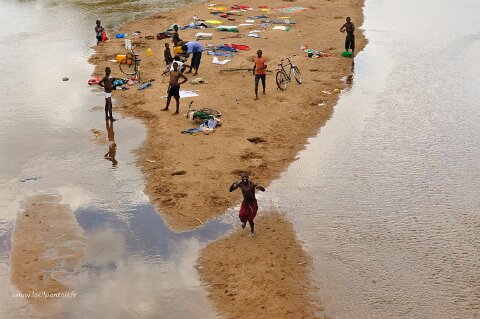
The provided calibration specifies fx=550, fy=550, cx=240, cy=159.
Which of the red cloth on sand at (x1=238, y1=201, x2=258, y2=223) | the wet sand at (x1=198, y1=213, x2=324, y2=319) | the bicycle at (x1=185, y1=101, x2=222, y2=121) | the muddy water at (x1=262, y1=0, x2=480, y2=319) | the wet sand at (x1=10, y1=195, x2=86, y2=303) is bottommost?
the muddy water at (x1=262, y1=0, x2=480, y2=319)

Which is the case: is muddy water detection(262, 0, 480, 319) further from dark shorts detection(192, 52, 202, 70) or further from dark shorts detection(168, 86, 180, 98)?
dark shorts detection(192, 52, 202, 70)

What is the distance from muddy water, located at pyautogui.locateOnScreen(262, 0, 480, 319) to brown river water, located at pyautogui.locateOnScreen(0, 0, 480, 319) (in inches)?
1.4

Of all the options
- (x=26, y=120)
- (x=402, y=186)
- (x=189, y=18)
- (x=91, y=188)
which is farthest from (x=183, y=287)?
(x=189, y=18)

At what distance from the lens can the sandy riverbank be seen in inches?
578

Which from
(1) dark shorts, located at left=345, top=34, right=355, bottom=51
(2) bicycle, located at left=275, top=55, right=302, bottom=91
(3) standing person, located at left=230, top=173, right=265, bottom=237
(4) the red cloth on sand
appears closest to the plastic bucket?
(2) bicycle, located at left=275, top=55, right=302, bottom=91

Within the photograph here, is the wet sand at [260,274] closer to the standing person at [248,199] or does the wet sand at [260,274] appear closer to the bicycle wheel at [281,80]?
the standing person at [248,199]

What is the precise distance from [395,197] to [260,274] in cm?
512

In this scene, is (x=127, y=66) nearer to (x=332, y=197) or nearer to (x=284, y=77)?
(x=284, y=77)

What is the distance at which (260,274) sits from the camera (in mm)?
11211

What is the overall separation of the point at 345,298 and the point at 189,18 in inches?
1211

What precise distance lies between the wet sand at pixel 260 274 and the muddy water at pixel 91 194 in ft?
1.29

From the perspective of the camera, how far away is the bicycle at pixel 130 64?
988 inches

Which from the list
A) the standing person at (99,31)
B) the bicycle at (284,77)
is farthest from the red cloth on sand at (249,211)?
the standing person at (99,31)

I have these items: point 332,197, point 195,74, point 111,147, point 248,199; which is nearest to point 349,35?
point 195,74
